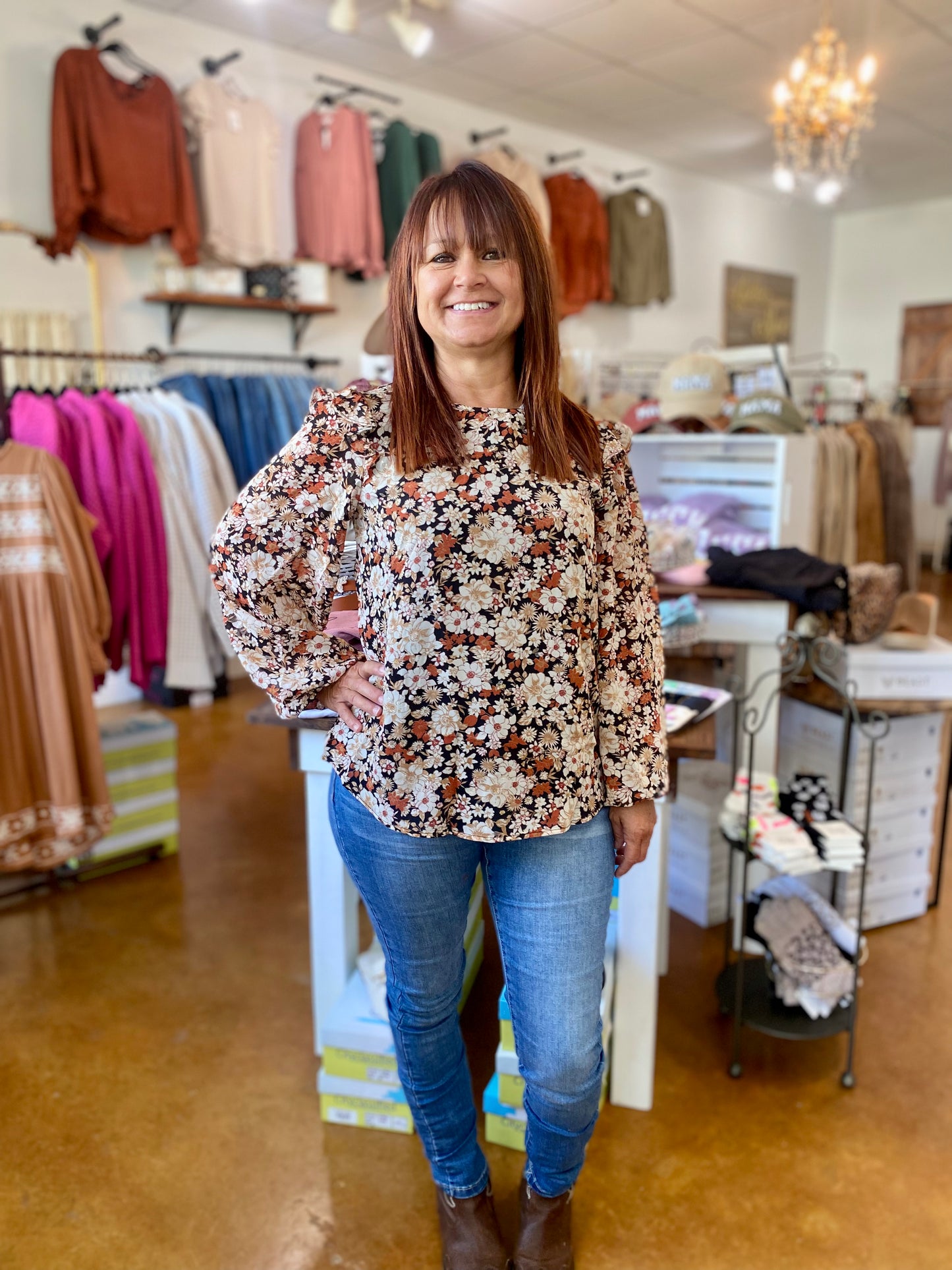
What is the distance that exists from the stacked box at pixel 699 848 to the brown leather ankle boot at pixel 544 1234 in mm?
1187

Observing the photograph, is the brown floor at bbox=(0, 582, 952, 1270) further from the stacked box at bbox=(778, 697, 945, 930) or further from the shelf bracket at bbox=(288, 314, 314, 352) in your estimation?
the shelf bracket at bbox=(288, 314, 314, 352)

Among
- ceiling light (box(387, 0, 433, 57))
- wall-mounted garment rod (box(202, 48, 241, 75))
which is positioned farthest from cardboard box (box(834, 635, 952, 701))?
wall-mounted garment rod (box(202, 48, 241, 75))

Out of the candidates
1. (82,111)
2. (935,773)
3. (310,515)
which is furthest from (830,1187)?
(82,111)

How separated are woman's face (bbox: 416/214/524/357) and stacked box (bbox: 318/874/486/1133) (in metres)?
1.09

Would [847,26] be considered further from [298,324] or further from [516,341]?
[516,341]

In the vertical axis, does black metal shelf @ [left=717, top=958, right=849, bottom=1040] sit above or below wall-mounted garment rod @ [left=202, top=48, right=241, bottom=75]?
below

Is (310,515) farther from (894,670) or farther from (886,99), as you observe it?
(886,99)

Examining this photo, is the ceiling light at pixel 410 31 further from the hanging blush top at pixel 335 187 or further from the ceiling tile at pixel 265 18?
the hanging blush top at pixel 335 187

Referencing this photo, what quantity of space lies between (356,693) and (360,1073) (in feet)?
3.17

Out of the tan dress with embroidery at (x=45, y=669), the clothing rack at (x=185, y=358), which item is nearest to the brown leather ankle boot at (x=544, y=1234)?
the tan dress with embroidery at (x=45, y=669)

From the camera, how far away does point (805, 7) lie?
4520 millimetres

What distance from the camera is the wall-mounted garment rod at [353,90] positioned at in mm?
5094

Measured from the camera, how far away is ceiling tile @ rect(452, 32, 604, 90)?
16.3ft

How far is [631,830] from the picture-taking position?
132cm
